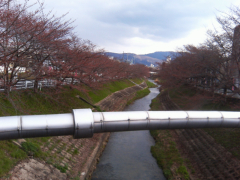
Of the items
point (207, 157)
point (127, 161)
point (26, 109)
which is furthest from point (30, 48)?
point (207, 157)

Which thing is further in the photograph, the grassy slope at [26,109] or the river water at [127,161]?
the river water at [127,161]

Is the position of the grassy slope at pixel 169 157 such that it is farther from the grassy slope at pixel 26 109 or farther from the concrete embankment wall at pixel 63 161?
the grassy slope at pixel 26 109

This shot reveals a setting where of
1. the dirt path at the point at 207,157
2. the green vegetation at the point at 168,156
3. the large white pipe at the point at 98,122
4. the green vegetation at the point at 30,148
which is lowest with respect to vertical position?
the green vegetation at the point at 168,156

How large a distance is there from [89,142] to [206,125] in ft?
28.4

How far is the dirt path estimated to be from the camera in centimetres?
1052

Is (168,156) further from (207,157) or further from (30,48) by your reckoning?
(30,48)

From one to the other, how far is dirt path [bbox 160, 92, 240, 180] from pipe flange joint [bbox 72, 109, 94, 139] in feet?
24.8

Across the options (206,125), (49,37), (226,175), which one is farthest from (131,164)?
(49,37)

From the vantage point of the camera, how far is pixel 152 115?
7984 millimetres

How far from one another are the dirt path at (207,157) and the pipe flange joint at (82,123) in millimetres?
7561

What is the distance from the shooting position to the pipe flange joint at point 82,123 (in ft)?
22.4

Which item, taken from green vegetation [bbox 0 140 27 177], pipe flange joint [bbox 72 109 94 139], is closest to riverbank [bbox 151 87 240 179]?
pipe flange joint [bbox 72 109 94 139]

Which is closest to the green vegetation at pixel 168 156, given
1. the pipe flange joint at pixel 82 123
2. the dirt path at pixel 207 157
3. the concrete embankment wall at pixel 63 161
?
the dirt path at pixel 207 157

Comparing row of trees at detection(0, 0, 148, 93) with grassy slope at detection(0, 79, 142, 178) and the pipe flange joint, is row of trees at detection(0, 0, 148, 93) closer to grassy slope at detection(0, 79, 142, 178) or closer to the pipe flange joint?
grassy slope at detection(0, 79, 142, 178)
